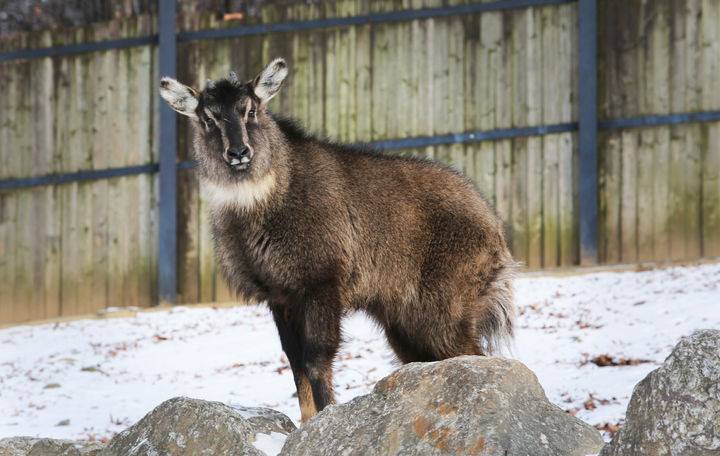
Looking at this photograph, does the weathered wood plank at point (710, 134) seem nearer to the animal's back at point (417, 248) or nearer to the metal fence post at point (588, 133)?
the metal fence post at point (588, 133)

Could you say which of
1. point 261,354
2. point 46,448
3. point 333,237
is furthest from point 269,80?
point 261,354

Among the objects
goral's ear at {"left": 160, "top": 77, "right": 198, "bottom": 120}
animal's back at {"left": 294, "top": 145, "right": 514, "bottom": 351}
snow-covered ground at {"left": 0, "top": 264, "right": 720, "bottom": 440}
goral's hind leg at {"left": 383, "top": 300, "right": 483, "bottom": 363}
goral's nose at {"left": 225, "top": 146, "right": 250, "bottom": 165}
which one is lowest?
snow-covered ground at {"left": 0, "top": 264, "right": 720, "bottom": 440}

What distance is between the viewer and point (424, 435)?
5453mm

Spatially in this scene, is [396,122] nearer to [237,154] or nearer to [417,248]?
[417,248]

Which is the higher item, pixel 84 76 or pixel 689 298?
pixel 84 76

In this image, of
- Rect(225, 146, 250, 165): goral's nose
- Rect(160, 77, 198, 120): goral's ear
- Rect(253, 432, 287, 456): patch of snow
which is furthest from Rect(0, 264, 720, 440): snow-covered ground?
Rect(253, 432, 287, 456): patch of snow

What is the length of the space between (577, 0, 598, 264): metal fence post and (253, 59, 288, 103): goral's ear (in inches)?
260

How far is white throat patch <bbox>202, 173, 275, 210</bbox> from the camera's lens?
24.5ft

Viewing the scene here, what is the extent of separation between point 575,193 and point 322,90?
10.5ft

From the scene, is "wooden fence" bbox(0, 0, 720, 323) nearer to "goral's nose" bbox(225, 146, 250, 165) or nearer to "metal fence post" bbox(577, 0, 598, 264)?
"metal fence post" bbox(577, 0, 598, 264)

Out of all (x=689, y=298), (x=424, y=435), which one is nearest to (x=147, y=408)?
(x=689, y=298)

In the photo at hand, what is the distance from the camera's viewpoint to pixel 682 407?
4.49 m

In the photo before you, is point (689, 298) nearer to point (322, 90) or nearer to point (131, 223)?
point (322, 90)

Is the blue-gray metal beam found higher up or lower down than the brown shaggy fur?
higher up
